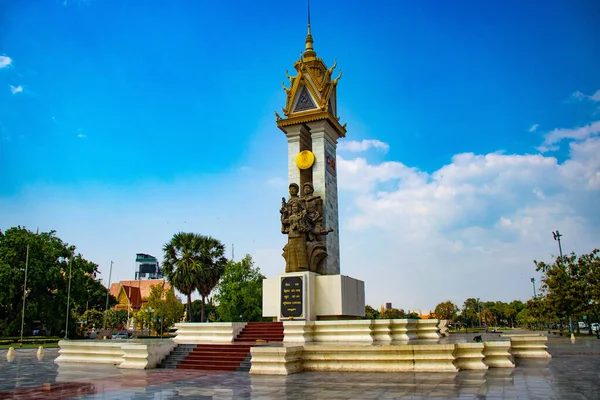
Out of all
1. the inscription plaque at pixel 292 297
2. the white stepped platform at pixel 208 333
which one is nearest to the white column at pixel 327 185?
the inscription plaque at pixel 292 297

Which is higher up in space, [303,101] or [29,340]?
[303,101]

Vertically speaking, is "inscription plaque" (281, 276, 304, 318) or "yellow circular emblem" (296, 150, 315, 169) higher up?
"yellow circular emblem" (296, 150, 315, 169)

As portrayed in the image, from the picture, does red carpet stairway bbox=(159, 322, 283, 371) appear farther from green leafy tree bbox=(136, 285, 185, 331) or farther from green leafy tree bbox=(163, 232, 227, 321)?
green leafy tree bbox=(136, 285, 185, 331)

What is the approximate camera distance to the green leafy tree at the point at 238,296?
41.2 meters

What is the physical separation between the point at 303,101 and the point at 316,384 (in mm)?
17936

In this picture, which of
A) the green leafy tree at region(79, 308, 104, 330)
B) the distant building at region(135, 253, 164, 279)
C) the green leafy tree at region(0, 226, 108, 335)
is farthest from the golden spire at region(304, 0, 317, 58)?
the distant building at region(135, 253, 164, 279)

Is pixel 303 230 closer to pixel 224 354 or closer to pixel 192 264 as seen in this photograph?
pixel 224 354

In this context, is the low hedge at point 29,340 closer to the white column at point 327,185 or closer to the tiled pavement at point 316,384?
the tiled pavement at point 316,384

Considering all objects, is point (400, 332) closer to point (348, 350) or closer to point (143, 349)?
point (348, 350)

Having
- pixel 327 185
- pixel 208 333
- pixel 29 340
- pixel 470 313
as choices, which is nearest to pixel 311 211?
pixel 327 185

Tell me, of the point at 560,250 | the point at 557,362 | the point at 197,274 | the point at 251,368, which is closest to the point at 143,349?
the point at 251,368

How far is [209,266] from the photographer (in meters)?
40.7

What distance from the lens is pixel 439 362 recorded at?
13.6 metres

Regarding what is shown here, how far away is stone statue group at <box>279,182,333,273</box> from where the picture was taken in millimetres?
23031
